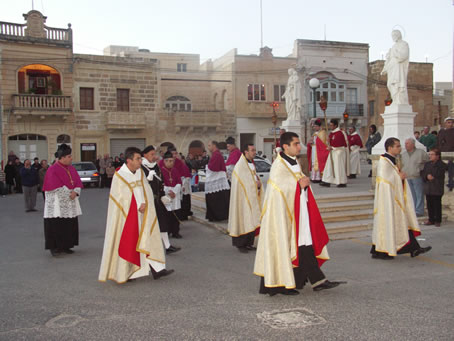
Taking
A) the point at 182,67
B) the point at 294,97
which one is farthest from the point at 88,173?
the point at 182,67

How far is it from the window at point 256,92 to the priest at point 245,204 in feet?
85.1

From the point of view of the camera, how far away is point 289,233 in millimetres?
5266

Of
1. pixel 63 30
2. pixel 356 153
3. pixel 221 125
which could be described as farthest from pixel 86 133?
pixel 356 153

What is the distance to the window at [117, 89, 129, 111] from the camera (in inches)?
1216

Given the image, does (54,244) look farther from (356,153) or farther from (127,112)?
(127,112)

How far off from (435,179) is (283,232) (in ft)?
17.2

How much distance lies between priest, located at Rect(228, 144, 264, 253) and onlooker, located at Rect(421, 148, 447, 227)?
10.9 ft

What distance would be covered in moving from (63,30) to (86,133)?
6.28 meters

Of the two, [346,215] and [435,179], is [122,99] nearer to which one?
[346,215]

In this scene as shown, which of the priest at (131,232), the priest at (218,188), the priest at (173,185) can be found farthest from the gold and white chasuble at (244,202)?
the priest at (131,232)

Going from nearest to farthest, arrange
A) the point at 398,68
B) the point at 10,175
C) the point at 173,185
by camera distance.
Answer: the point at 173,185 < the point at 398,68 < the point at 10,175

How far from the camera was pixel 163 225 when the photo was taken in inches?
294

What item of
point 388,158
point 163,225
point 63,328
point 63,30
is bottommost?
point 63,328

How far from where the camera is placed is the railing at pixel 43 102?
27391 mm
